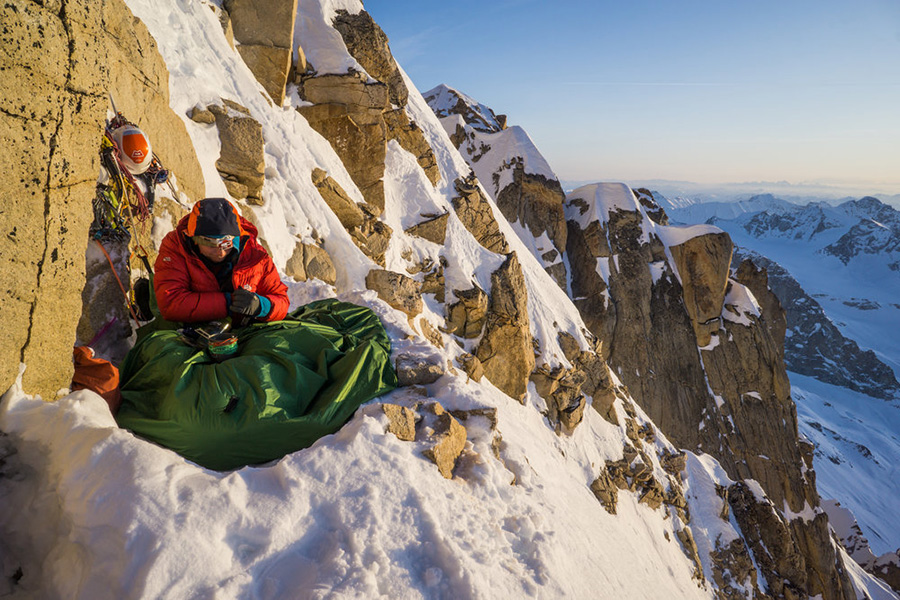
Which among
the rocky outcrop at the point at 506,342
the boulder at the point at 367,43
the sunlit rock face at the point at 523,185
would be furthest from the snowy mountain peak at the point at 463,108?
the rocky outcrop at the point at 506,342

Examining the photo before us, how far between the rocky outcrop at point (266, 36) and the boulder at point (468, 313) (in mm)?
6188

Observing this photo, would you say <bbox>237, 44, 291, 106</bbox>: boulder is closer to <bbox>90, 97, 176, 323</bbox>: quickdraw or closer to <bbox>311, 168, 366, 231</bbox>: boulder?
<bbox>311, 168, 366, 231</bbox>: boulder

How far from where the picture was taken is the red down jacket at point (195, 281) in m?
3.33

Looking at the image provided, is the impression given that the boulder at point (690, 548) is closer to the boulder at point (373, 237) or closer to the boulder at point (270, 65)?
the boulder at point (373, 237)

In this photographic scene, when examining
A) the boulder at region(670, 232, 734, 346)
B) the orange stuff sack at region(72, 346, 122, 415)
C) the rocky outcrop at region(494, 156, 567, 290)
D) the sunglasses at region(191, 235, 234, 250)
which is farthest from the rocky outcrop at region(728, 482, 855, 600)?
the orange stuff sack at region(72, 346, 122, 415)

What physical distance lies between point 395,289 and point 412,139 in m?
7.66

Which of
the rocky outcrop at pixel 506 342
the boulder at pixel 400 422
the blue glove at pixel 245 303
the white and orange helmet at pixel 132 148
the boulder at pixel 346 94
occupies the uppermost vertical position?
the boulder at pixel 346 94

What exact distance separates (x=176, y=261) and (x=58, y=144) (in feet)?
3.92

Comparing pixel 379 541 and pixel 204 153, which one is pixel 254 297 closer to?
pixel 379 541

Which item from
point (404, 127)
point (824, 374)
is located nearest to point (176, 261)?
point (404, 127)

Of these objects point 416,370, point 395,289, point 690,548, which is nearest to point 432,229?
point 395,289

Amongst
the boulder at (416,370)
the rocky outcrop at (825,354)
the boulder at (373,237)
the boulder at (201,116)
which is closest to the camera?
the boulder at (416,370)

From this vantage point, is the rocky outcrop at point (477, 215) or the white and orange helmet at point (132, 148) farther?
the rocky outcrop at point (477, 215)

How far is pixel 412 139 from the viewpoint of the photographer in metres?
13.8
